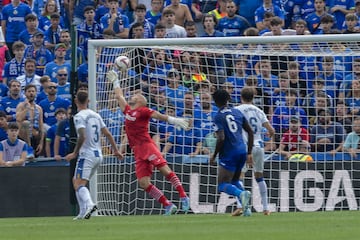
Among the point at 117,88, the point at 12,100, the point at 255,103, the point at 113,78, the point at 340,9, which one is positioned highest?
the point at 340,9

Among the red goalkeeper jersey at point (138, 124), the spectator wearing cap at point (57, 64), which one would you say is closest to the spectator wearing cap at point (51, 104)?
the spectator wearing cap at point (57, 64)

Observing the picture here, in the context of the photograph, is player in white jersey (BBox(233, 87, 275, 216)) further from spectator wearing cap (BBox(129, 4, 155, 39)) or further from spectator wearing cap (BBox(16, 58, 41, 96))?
spectator wearing cap (BBox(129, 4, 155, 39))

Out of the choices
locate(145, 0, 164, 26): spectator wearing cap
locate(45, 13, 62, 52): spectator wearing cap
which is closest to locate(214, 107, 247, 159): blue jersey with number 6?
locate(145, 0, 164, 26): spectator wearing cap

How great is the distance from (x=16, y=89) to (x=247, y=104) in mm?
6471

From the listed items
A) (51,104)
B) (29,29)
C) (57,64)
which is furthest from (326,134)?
(29,29)

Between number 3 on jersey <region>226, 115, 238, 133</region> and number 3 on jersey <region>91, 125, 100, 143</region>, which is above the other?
number 3 on jersey <region>226, 115, 238, 133</region>

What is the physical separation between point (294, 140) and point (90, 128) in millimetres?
4301

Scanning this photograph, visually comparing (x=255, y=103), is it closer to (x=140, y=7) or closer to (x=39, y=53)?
(x=140, y=7)

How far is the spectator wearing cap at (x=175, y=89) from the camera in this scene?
20.8 metres

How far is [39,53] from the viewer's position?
25219 millimetres

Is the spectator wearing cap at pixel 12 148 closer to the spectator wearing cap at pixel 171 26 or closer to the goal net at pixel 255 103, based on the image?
the goal net at pixel 255 103

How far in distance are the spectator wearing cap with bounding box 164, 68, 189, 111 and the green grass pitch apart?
3818mm

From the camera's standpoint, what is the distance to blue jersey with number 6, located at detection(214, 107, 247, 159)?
695 inches

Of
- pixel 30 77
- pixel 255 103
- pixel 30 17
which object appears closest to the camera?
pixel 255 103
